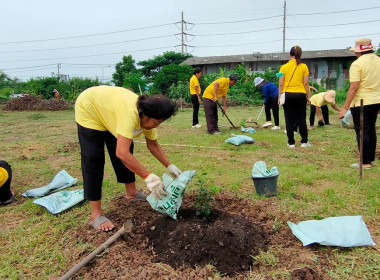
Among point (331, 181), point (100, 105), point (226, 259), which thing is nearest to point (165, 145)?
point (331, 181)

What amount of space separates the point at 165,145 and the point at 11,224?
358 cm

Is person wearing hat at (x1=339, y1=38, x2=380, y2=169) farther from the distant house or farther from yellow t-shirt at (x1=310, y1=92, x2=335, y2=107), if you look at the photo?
the distant house

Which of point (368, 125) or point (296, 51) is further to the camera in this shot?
point (296, 51)

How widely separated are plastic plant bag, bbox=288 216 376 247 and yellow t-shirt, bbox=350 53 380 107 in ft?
7.15

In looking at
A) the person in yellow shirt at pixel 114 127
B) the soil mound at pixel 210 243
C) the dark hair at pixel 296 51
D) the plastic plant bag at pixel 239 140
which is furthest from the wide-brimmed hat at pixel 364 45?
the person in yellow shirt at pixel 114 127

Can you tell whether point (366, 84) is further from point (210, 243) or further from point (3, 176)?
point (3, 176)

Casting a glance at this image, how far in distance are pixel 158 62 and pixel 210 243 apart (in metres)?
34.0

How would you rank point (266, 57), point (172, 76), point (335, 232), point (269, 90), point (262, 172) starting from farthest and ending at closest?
point (266, 57) < point (172, 76) < point (269, 90) < point (262, 172) < point (335, 232)

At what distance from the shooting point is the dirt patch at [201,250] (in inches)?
78.5

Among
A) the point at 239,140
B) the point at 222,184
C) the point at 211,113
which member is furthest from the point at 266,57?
the point at 222,184

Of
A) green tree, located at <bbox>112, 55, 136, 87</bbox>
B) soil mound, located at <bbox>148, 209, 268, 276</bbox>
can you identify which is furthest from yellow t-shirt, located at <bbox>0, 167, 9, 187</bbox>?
green tree, located at <bbox>112, 55, 136, 87</bbox>

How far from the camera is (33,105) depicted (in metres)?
17.4

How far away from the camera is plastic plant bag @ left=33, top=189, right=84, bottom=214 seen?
3016 mm

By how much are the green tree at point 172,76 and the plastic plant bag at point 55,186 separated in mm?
14849
